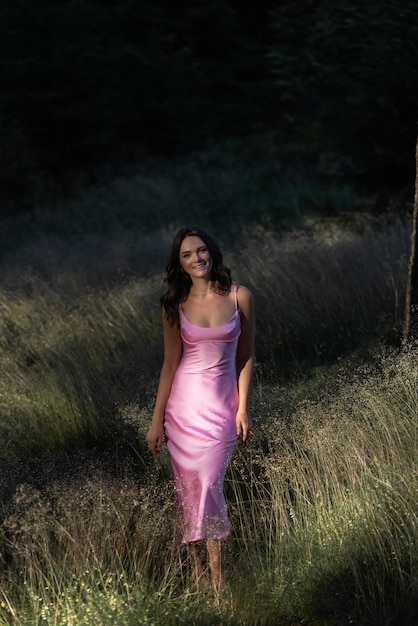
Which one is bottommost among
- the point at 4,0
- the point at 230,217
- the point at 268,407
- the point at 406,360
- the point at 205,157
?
the point at 205,157

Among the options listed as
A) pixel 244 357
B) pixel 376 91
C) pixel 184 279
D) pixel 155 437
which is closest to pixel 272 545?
pixel 155 437

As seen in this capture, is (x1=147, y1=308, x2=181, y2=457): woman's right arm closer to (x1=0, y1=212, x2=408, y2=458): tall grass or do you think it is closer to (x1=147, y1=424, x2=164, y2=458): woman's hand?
(x1=147, y1=424, x2=164, y2=458): woman's hand

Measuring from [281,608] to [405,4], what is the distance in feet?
24.1

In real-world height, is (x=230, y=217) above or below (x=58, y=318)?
below

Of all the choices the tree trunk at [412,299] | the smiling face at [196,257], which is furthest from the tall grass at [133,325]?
the smiling face at [196,257]

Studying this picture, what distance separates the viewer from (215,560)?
13.9 feet

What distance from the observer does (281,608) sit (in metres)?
3.99

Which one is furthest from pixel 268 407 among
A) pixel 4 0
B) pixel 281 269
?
pixel 4 0

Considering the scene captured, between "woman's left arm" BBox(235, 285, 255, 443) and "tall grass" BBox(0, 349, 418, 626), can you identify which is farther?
"woman's left arm" BBox(235, 285, 255, 443)

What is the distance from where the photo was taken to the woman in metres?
4.35

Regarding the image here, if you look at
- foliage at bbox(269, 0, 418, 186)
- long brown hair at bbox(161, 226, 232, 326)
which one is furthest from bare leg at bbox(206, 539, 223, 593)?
foliage at bbox(269, 0, 418, 186)

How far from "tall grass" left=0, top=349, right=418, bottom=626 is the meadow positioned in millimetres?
12

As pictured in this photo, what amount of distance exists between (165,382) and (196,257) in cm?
58

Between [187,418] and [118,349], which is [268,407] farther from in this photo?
[118,349]
